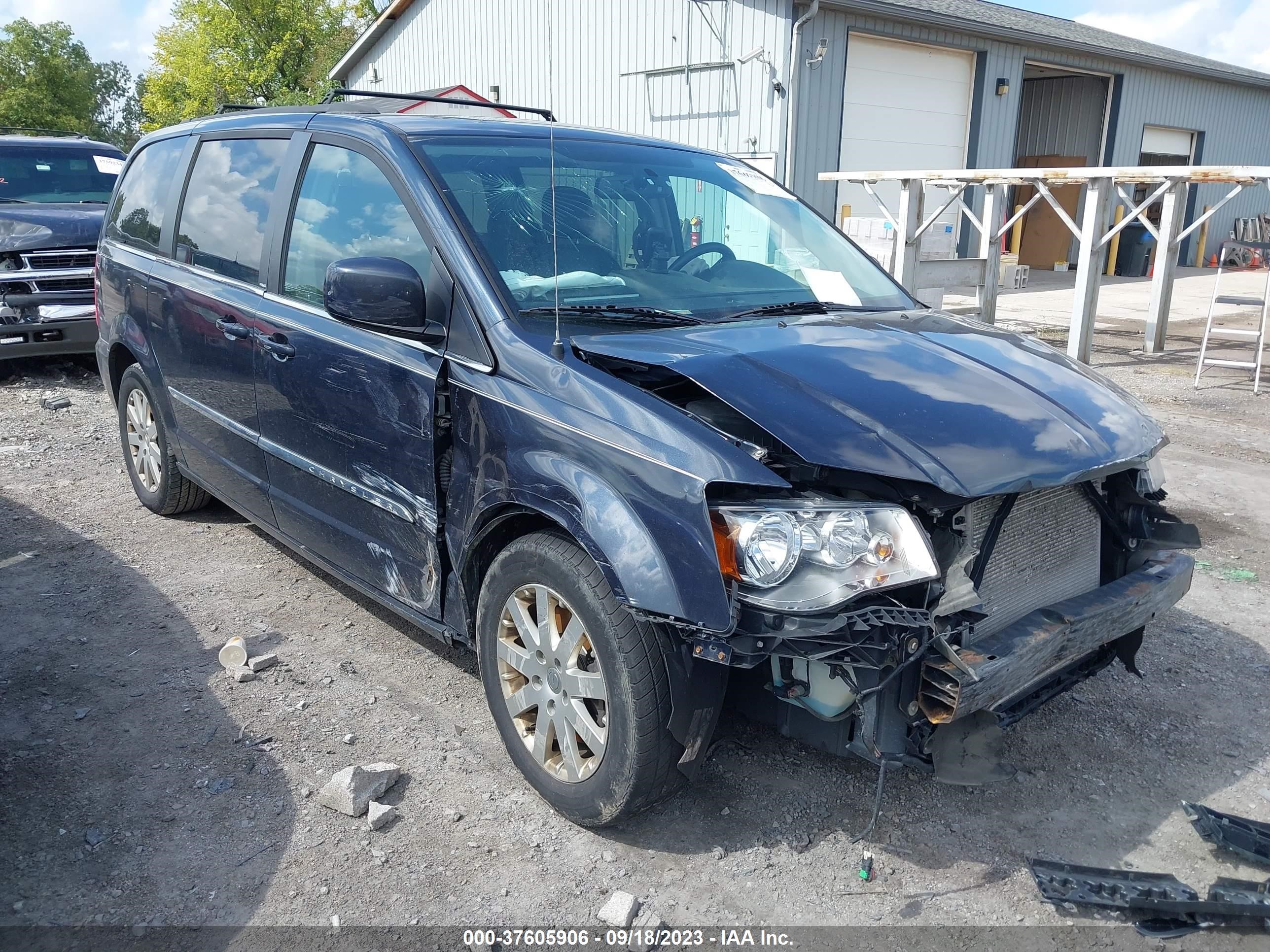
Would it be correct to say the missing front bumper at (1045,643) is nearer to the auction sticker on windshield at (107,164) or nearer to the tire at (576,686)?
the tire at (576,686)

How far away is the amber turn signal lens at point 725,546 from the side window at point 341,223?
Result: 136 centimetres

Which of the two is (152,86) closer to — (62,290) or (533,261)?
(62,290)

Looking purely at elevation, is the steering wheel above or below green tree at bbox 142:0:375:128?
below

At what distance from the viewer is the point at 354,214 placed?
11.5 ft

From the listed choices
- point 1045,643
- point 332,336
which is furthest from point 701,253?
point 1045,643

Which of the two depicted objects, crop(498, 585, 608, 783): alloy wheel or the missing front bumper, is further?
crop(498, 585, 608, 783): alloy wheel

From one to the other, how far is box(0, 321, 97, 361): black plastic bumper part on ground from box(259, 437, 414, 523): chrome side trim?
5.98 metres

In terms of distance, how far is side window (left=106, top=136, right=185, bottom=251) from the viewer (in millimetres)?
4934

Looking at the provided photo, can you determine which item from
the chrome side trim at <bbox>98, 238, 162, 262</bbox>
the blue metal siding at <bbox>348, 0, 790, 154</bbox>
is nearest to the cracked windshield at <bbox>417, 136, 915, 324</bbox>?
the chrome side trim at <bbox>98, 238, 162, 262</bbox>

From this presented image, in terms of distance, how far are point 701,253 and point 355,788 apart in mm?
2184

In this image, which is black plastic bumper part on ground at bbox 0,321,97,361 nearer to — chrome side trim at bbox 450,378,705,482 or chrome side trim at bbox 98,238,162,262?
chrome side trim at bbox 98,238,162,262

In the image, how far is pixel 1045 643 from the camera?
8.86 ft

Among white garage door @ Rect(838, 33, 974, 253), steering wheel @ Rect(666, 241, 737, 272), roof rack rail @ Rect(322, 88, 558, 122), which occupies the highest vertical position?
white garage door @ Rect(838, 33, 974, 253)

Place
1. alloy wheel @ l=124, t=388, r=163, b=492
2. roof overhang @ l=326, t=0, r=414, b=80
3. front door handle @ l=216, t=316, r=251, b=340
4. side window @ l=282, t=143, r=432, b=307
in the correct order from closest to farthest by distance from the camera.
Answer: side window @ l=282, t=143, r=432, b=307 < front door handle @ l=216, t=316, r=251, b=340 < alloy wheel @ l=124, t=388, r=163, b=492 < roof overhang @ l=326, t=0, r=414, b=80
